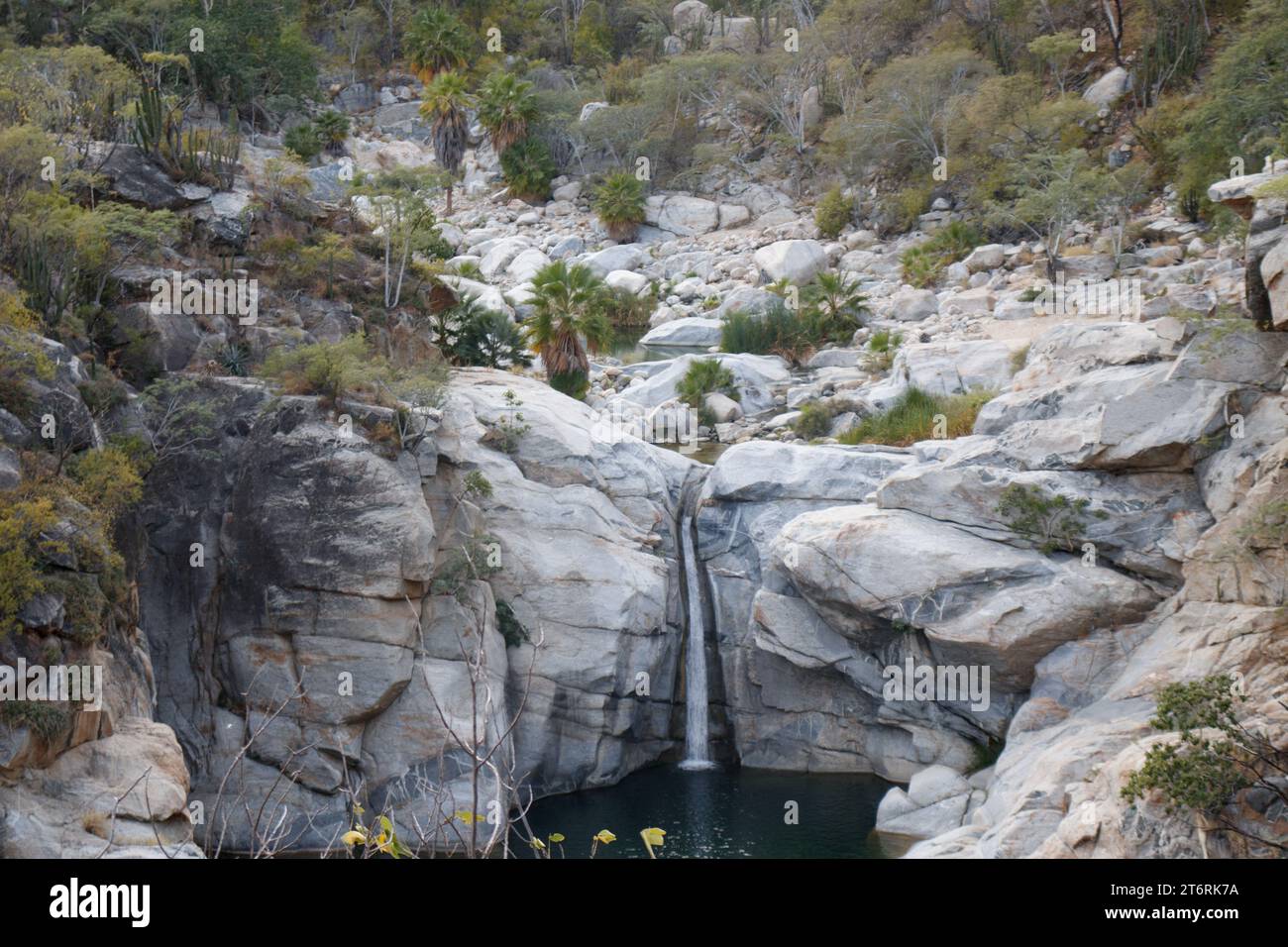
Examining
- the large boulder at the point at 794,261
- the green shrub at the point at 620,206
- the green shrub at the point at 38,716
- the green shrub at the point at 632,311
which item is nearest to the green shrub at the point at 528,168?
the green shrub at the point at 620,206

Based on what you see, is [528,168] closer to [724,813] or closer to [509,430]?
[509,430]

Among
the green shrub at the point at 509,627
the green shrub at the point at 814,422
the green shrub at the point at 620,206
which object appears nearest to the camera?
the green shrub at the point at 509,627

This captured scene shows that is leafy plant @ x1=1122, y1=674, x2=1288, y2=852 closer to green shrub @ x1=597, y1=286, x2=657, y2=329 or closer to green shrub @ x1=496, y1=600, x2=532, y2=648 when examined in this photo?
green shrub @ x1=496, y1=600, x2=532, y2=648

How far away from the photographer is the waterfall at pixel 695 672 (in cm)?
1998

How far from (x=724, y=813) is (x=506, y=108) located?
3874 cm

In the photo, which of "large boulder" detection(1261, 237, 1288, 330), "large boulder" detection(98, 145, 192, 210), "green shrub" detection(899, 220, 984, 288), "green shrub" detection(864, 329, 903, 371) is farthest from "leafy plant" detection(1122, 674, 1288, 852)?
"green shrub" detection(899, 220, 984, 288)

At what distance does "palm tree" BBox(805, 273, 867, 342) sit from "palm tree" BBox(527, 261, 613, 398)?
9699mm

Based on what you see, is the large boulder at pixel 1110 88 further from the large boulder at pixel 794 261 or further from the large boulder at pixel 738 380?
the large boulder at pixel 738 380

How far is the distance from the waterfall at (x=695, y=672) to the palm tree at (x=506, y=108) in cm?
3287

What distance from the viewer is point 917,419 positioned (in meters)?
23.4

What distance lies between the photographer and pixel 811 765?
63.0 feet
